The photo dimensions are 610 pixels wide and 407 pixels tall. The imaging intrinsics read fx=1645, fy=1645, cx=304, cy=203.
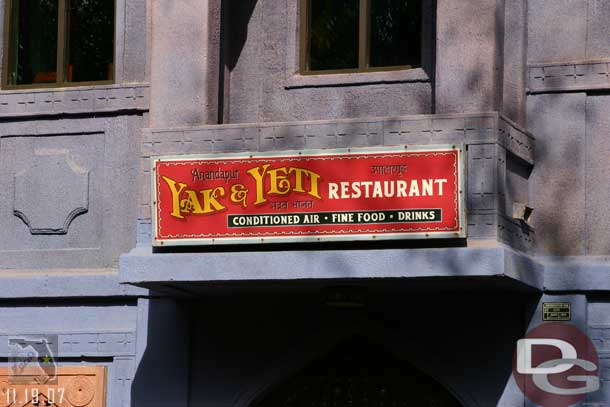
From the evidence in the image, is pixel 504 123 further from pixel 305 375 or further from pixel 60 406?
pixel 60 406

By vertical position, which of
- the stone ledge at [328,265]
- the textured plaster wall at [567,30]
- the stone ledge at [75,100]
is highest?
the textured plaster wall at [567,30]

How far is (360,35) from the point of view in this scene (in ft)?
42.4

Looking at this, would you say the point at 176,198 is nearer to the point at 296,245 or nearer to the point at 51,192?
the point at 296,245

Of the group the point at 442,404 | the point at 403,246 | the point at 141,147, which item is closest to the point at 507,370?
the point at 442,404

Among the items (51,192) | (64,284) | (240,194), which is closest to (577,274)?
(240,194)

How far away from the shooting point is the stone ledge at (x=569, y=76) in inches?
492

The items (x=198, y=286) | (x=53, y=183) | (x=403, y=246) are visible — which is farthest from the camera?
(x=53, y=183)

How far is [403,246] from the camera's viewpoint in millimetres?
11805

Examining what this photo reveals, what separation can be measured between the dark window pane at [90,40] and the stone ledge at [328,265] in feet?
6.85

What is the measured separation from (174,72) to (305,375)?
8.63ft

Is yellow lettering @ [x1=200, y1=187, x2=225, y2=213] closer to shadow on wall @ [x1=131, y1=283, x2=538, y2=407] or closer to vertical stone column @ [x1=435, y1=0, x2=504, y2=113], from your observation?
shadow on wall @ [x1=131, y1=283, x2=538, y2=407]

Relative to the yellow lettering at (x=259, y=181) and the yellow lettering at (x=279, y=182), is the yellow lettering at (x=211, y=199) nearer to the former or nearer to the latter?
the yellow lettering at (x=259, y=181)

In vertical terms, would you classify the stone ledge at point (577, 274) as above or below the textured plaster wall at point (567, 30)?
below

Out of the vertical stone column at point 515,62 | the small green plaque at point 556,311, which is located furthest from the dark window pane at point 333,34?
the small green plaque at point 556,311
